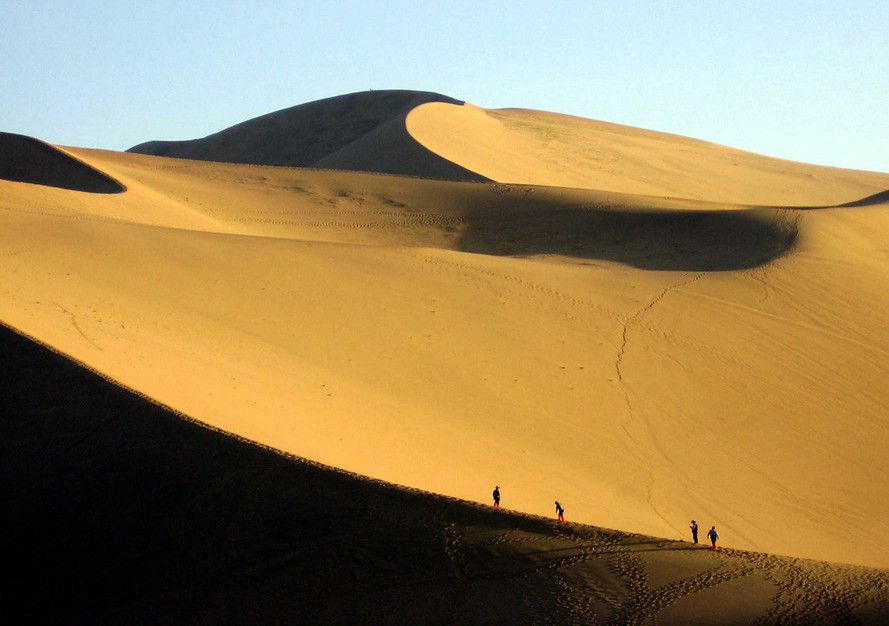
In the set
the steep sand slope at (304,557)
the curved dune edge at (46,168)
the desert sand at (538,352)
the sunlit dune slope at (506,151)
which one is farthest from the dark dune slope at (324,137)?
the steep sand slope at (304,557)

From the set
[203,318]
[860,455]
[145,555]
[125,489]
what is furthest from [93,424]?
[860,455]

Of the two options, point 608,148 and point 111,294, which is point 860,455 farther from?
point 608,148

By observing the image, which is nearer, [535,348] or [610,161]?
[535,348]

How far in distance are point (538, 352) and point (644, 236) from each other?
33.3 ft

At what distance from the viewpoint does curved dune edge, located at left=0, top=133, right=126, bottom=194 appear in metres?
28.5

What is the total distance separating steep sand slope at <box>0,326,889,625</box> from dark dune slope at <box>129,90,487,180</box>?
3295cm

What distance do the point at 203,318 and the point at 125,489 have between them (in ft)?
19.4

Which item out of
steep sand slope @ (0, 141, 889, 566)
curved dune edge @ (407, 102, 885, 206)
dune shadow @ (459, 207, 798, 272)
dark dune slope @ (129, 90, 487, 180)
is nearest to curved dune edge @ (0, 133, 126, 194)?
steep sand slope @ (0, 141, 889, 566)

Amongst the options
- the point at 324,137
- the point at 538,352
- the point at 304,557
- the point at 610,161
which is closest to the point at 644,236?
the point at 538,352

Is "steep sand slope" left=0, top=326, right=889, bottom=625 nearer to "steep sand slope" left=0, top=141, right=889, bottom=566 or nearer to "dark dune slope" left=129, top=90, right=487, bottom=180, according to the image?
"steep sand slope" left=0, top=141, right=889, bottom=566

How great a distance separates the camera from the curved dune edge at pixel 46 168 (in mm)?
28531

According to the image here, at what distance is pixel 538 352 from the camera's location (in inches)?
712

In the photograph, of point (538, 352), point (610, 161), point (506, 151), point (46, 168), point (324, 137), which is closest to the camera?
point (538, 352)

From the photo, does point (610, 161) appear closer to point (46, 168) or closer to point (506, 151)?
point (506, 151)
